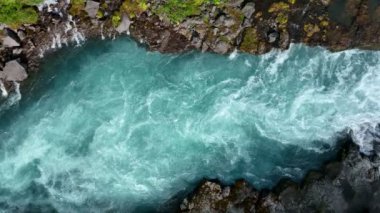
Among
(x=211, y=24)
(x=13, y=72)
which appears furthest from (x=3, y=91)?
(x=211, y=24)

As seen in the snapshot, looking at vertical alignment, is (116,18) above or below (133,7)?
below

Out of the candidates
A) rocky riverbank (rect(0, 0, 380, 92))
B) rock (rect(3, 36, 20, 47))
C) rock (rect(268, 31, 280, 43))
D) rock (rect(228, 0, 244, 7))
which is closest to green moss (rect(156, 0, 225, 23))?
rocky riverbank (rect(0, 0, 380, 92))

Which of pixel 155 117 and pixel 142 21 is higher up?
pixel 142 21

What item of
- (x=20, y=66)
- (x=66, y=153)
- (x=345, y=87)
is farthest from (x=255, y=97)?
(x=20, y=66)

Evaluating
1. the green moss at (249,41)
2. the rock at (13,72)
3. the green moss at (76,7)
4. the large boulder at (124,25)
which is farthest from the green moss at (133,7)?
the rock at (13,72)

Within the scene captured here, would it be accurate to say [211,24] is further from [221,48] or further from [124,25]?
[124,25]

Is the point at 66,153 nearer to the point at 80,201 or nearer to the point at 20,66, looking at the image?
the point at 80,201

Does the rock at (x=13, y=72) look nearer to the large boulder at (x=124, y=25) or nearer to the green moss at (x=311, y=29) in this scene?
the large boulder at (x=124, y=25)
